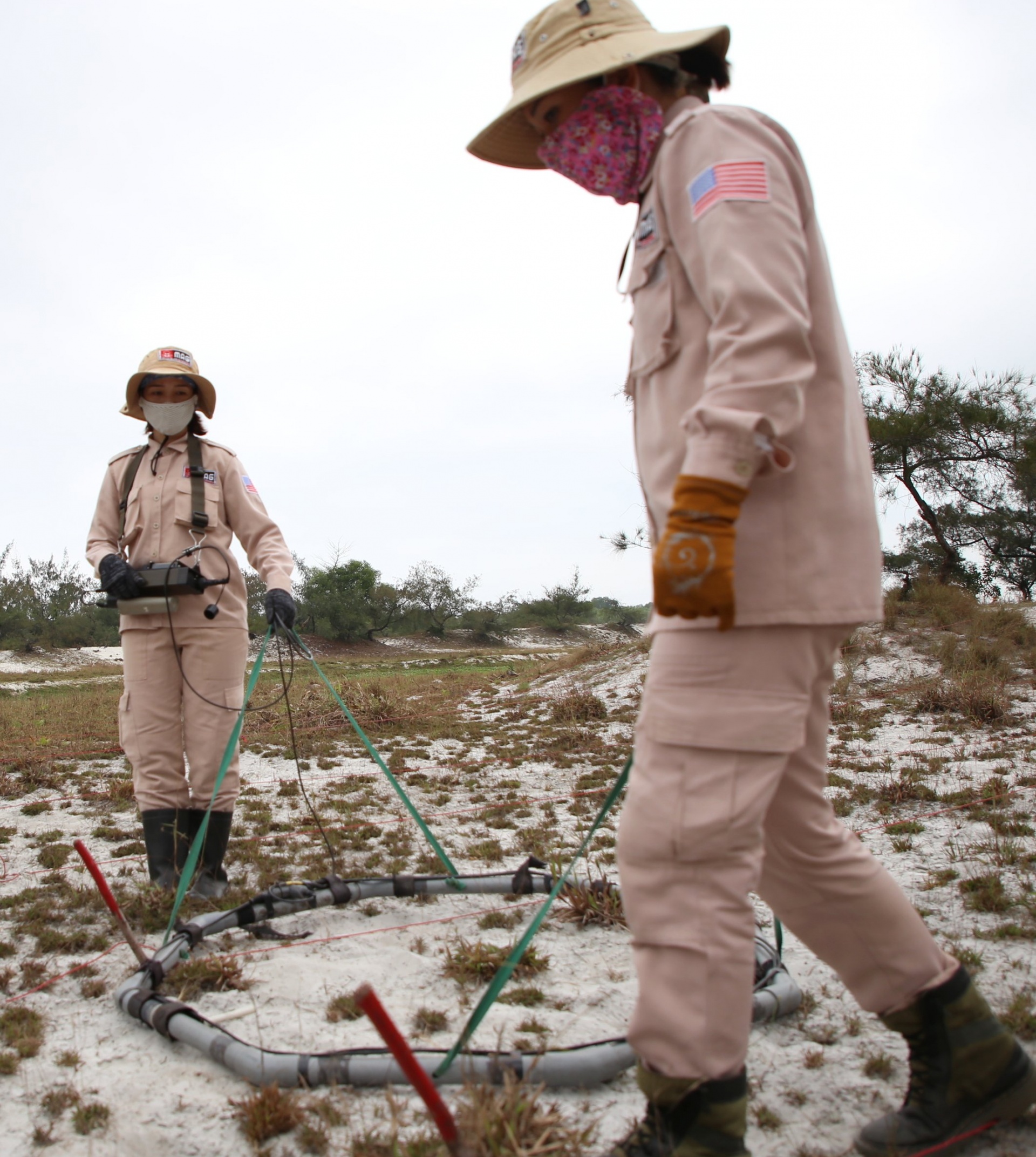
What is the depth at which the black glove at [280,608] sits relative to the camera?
3.59 metres

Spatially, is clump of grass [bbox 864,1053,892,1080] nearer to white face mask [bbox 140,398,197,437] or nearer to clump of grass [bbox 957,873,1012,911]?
clump of grass [bbox 957,873,1012,911]

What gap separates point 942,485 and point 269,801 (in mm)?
13066

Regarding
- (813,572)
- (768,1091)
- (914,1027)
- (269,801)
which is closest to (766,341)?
(813,572)

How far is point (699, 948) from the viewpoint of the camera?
1410 mm

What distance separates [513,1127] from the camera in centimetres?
158

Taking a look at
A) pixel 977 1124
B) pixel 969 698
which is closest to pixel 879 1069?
pixel 977 1124

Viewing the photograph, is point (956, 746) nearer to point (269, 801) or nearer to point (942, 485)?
point (269, 801)

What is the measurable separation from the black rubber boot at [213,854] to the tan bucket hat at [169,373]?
174 cm

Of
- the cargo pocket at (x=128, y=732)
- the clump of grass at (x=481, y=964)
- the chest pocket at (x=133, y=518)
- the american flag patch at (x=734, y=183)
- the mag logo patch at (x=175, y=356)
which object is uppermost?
the mag logo patch at (x=175, y=356)

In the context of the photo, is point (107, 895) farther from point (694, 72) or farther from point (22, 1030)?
point (694, 72)

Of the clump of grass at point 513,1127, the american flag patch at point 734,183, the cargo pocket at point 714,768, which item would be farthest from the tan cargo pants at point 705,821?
the american flag patch at point 734,183

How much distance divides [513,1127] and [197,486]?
9.54ft

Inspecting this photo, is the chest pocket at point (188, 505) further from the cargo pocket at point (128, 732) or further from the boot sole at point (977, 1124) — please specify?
the boot sole at point (977, 1124)

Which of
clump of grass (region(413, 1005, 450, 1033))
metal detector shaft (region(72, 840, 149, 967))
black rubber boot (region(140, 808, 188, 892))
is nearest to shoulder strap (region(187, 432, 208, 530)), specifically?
black rubber boot (region(140, 808, 188, 892))
